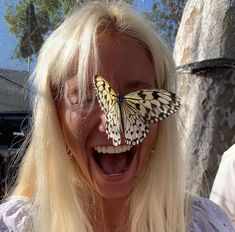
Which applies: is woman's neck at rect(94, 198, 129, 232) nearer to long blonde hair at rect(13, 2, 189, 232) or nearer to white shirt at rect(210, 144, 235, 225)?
long blonde hair at rect(13, 2, 189, 232)

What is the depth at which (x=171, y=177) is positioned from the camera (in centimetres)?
139

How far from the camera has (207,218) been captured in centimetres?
144

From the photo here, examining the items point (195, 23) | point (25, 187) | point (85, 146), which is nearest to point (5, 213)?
point (25, 187)

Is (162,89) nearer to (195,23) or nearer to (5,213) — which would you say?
(5,213)

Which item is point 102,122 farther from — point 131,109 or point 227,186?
point 227,186

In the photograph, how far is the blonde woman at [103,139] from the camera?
1269 millimetres

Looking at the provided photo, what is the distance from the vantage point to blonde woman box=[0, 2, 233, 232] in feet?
4.16

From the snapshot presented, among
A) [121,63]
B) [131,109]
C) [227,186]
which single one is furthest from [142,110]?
[227,186]

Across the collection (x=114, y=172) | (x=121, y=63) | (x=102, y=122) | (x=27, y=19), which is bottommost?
(x=114, y=172)

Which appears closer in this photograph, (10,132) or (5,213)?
(5,213)

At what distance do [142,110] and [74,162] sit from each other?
0.24m

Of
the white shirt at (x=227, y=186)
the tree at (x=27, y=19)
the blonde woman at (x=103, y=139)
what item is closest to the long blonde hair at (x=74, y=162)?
the blonde woman at (x=103, y=139)

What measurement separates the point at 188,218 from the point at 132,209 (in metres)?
0.15

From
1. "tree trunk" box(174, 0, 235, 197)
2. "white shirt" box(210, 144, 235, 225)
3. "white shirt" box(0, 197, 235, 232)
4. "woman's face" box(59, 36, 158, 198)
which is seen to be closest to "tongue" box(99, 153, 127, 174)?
"woman's face" box(59, 36, 158, 198)
